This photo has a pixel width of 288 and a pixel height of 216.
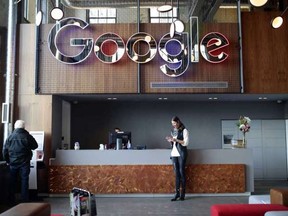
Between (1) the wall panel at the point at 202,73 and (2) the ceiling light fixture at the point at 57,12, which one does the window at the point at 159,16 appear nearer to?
(1) the wall panel at the point at 202,73

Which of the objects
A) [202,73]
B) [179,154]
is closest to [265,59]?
[202,73]

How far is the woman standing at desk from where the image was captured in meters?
6.66

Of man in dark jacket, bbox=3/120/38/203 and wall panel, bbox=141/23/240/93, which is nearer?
man in dark jacket, bbox=3/120/38/203

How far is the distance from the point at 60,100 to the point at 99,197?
8.05ft

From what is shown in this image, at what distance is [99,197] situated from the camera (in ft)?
23.1

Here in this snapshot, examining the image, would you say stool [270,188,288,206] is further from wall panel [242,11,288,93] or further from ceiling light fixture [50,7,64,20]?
ceiling light fixture [50,7,64,20]

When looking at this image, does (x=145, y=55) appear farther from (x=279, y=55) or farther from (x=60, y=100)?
(x=279, y=55)

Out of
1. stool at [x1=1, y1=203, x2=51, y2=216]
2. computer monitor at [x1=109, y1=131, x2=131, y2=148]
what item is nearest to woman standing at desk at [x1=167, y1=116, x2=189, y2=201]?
computer monitor at [x1=109, y1=131, x2=131, y2=148]

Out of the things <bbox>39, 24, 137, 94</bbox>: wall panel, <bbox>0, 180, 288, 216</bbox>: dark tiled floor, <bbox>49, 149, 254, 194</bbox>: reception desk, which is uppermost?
<bbox>39, 24, 137, 94</bbox>: wall panel

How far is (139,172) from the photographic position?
7.09 metres

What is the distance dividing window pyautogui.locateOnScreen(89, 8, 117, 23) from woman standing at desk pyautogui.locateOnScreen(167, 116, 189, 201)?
2906mm

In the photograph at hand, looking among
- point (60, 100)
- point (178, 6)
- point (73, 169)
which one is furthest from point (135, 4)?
point (73, 169)

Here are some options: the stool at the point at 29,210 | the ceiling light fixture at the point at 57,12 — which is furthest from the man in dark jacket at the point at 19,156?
the stool at the point at 29,210

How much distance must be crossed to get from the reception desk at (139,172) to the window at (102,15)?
298cm
